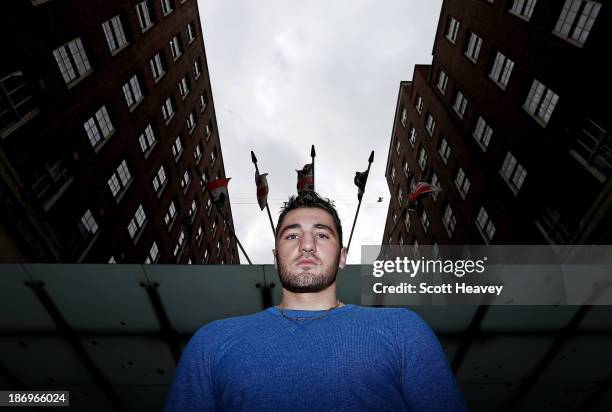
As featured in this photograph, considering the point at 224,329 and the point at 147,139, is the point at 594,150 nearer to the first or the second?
the point at 224,329

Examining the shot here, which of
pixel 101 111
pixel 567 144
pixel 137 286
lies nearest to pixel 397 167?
pixel 567 144

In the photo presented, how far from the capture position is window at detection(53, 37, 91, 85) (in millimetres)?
13727

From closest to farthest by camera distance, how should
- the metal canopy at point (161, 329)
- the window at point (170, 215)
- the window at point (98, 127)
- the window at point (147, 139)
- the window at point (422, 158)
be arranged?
the metal canopy at point (161, 329) < the window at point (98, 127) < the window at point (147, 139) < the window at point (170, 215) < the window at point (422, 158)

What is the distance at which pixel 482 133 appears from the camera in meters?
20.2

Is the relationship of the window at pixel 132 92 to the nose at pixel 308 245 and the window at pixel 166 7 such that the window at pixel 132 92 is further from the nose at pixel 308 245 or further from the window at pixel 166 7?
the nose at pixel 308 245

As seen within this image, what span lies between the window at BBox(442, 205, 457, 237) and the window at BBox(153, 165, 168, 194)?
21564mm

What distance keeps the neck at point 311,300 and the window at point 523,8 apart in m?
19.5

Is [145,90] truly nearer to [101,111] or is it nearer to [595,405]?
[101,111]

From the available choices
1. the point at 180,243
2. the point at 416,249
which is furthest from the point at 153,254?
the point at 416,249

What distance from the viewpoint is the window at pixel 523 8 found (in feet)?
51.9

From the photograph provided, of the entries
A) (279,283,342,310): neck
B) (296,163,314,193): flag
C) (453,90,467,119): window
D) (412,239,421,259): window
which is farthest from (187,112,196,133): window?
(279,283,342,310): neck

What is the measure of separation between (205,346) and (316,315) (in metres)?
1.05

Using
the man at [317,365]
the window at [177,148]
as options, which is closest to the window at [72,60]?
the window at [177,148]

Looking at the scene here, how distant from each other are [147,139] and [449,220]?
22.5 metres
